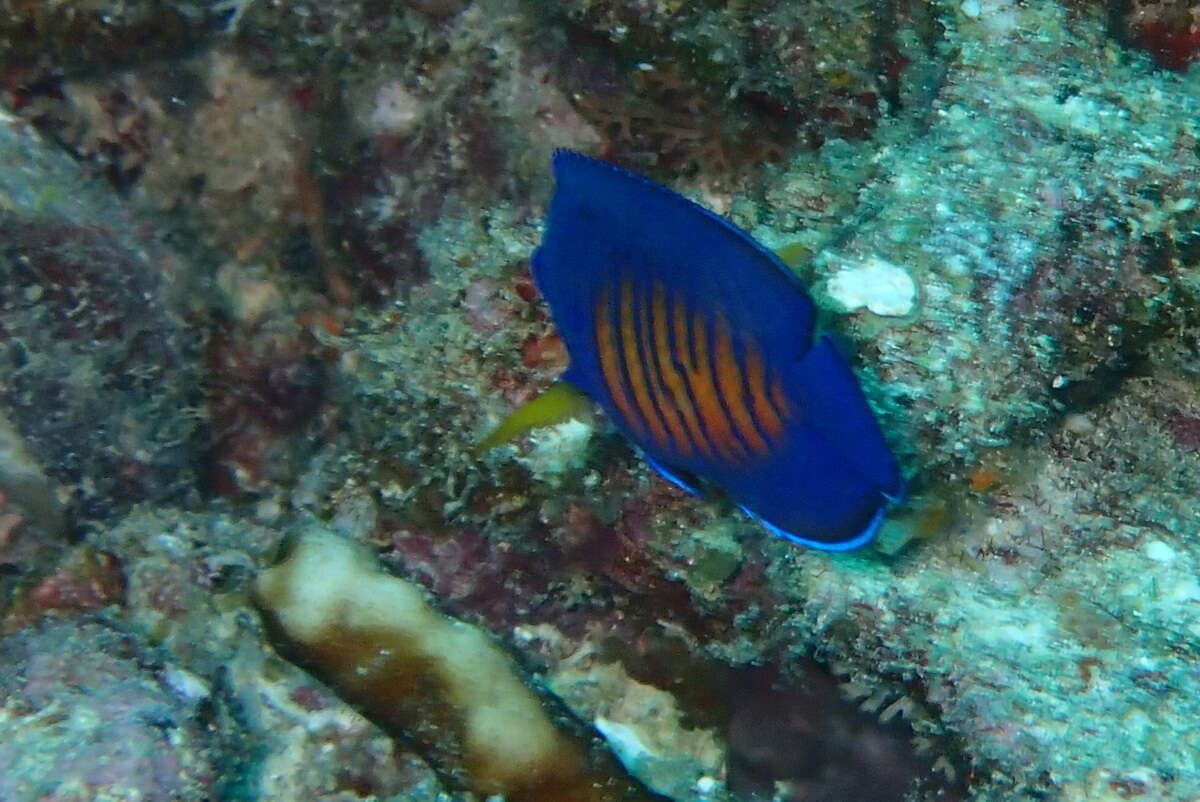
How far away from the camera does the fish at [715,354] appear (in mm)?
1424

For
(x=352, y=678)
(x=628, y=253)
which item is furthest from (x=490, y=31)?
(x=352, y=678)

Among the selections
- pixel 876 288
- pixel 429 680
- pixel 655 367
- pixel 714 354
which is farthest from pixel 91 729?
pixel 876 288

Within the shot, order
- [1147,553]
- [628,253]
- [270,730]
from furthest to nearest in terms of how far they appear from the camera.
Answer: [270,730], [1147,553], [628,253]

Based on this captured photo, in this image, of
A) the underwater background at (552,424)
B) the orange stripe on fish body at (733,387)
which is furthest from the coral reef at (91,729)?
the orange stripe on fish body at (733,387)

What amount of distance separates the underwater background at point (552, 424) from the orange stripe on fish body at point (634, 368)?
586 mm

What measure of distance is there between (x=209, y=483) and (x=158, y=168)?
1.24m

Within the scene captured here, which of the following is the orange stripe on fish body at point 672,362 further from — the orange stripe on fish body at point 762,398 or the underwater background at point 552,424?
the underwater background at point 552,424

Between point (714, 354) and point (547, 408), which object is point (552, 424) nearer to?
point (547, 408)

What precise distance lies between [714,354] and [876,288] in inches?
38.9

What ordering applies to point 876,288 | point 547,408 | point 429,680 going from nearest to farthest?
1. point 547,408
2. point 876,288
3. point 429,680

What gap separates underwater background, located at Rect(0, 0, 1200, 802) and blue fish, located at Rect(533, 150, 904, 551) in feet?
2.05

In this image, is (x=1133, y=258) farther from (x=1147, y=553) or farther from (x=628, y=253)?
(x=628, y=253)

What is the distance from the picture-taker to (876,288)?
2.30m

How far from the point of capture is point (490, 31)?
2.95m
